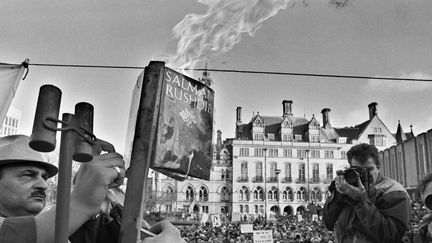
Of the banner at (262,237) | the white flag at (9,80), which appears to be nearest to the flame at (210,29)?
the white flag at (9,80)

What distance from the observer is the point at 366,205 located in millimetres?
2146

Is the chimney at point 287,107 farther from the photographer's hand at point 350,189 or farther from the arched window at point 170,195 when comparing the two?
the photographer's hand at point 350,189

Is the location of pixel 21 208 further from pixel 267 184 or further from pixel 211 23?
pixel 267 184

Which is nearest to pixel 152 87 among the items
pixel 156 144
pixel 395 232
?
pixel 156 144

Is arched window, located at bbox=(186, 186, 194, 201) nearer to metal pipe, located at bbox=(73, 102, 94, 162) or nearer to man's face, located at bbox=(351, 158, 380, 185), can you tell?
man's face, located at bbox=(351, 158, 380, 185)

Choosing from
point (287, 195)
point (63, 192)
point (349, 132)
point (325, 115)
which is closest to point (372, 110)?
point (349, 132)

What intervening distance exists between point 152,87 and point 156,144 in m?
0.15

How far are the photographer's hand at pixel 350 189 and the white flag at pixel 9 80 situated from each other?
3044 millimetres

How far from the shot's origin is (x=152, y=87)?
3.26ft

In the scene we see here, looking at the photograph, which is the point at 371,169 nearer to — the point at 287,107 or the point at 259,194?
the point at 259,194

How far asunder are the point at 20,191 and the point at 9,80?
287cm

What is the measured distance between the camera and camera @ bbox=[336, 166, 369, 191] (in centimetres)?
228

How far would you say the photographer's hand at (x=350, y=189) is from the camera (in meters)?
2.17

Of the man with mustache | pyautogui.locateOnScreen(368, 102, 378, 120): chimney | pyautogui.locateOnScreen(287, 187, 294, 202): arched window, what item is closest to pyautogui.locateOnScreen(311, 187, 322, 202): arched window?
pyautogui.locateOnScreen(287, 187, 294, 202): arched window
